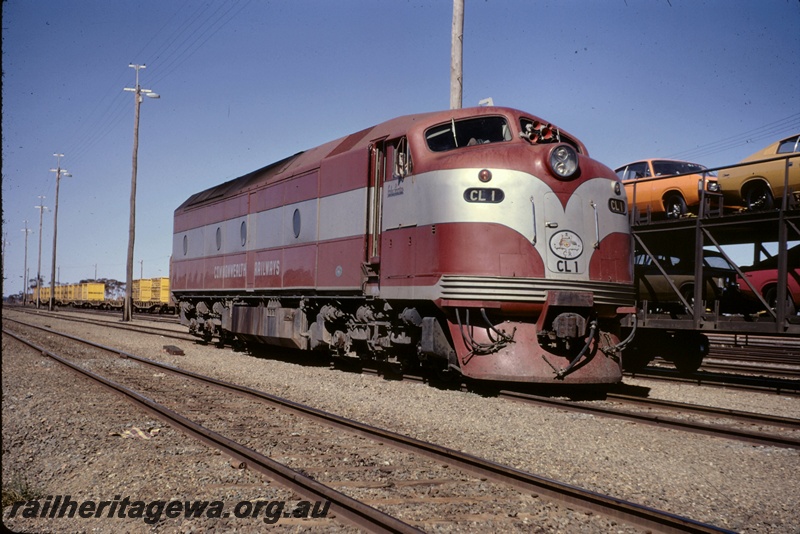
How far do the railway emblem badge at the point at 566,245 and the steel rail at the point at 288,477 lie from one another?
16.2 ft

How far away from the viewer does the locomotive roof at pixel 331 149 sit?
9.84 metres

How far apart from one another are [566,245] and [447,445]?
144 inches

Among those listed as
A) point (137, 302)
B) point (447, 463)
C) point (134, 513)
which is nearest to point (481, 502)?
point (447, 463)

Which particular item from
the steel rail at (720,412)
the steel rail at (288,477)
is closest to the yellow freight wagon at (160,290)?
the steel rail at (288,477)

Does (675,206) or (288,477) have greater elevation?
(675,206)

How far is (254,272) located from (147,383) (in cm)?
470

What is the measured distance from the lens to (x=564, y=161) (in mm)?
8992

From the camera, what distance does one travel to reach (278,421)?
7754mm

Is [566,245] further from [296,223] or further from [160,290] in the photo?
[160,290]

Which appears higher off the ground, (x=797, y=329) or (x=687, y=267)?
(x=687, y=267)

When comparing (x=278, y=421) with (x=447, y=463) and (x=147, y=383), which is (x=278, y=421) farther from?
(x=147, y=383)

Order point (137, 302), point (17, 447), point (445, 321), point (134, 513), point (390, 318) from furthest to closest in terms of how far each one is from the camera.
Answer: point (137, 302) < point (390, 318) < point (445, 321) < point (17, 447) < point (134, 513)

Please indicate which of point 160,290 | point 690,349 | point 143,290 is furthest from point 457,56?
point 143,290

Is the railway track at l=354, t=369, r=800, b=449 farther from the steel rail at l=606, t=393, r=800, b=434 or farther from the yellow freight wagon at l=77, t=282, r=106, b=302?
the yellow freight wagon at l=77, t=282, r=106, b=302
